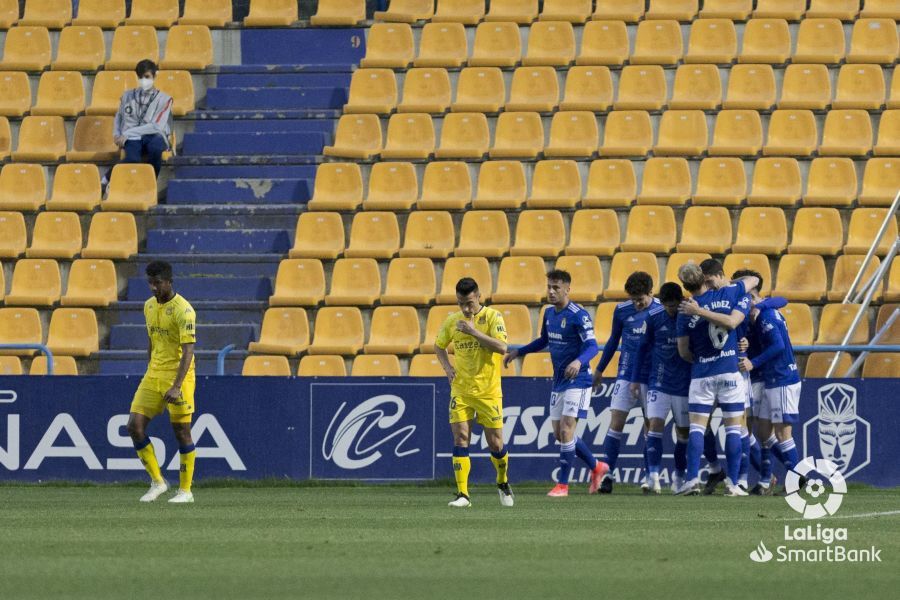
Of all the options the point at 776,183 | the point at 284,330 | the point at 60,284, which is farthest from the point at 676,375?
the point at 60,284

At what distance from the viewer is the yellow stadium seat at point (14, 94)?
21141 millimetres

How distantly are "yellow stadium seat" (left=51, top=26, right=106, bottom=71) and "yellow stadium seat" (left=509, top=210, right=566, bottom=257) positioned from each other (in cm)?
713

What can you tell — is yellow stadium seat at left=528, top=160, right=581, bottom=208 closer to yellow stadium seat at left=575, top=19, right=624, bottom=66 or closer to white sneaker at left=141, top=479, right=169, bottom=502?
yellow stadium seat at left=575, top=19, right=624, bottom=66

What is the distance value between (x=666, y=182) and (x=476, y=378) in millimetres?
6688

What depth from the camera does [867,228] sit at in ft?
58.7

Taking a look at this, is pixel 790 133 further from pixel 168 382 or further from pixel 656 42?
pixel 168 382

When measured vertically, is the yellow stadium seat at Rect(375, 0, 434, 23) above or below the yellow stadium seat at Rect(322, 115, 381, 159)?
above

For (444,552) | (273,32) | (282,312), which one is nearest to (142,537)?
(444,552)

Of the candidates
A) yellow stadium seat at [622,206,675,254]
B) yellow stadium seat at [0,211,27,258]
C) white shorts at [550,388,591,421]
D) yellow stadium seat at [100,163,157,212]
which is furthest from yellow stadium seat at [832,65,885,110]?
yellow stadium seat at [0,211,27,258]

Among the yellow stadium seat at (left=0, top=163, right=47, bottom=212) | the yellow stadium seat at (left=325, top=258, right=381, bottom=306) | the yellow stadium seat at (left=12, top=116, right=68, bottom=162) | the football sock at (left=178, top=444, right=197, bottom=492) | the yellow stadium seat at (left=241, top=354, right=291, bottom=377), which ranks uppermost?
the yellow stadium seat at (left=12, top=116, right=68, bottom=162)

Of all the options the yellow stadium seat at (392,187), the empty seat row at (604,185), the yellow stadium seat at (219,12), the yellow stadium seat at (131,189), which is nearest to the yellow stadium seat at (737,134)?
the empty seat row at (604,185)

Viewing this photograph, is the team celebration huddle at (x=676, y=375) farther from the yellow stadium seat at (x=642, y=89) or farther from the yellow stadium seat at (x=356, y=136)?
the yellow stadium seat at (x=356, y=136)

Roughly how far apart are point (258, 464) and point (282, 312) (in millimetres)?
2328

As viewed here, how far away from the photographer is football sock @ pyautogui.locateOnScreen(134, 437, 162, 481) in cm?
1320
